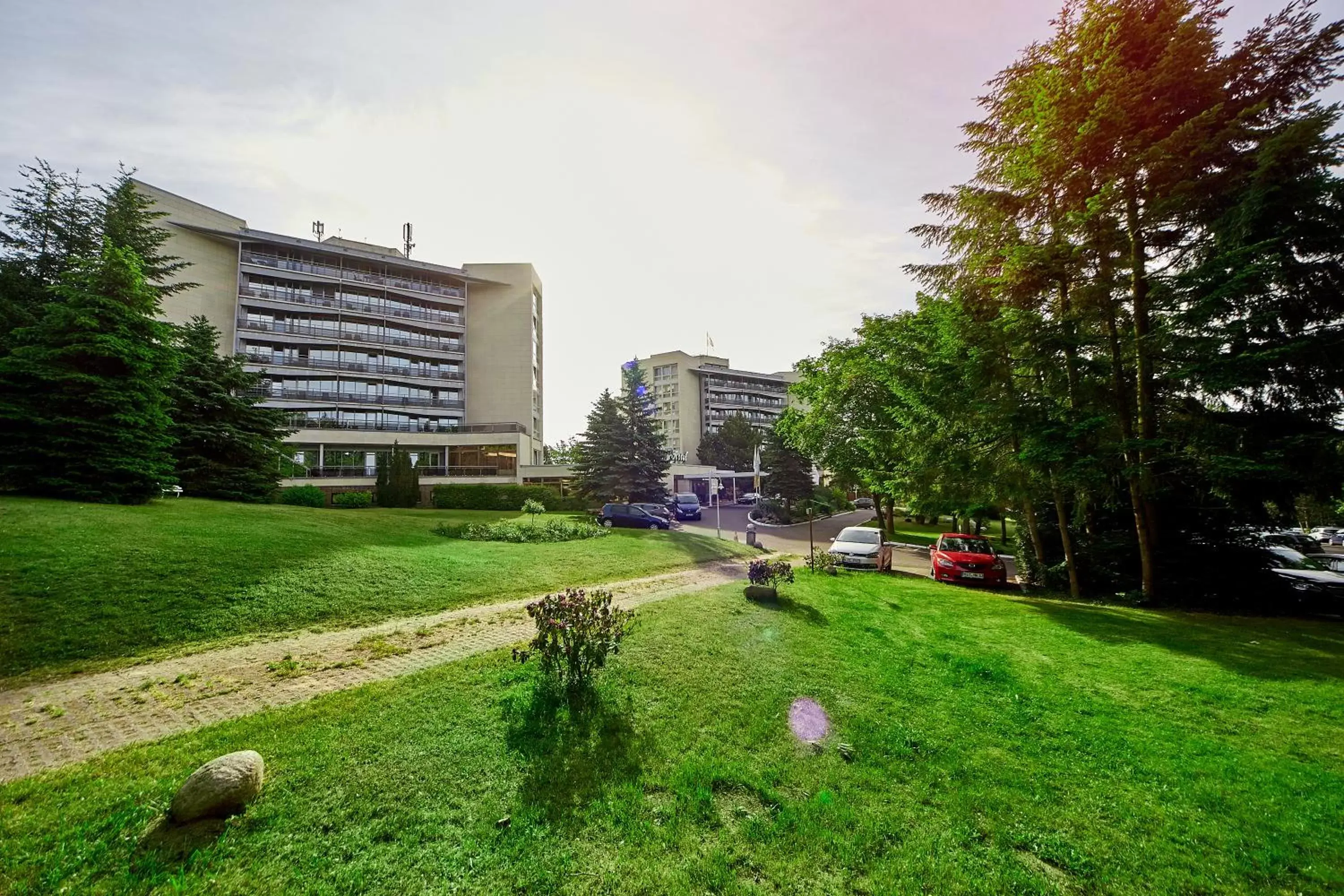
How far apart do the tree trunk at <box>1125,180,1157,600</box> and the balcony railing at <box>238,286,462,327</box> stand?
4929cm

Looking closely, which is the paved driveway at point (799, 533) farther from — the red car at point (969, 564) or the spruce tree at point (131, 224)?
the spruce tree at point (131, 224)

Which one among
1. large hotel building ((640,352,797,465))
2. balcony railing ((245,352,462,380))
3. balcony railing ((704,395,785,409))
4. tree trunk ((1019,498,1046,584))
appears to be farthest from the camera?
balcony railing ((704,395,785,409))

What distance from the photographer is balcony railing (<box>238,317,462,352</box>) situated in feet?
132

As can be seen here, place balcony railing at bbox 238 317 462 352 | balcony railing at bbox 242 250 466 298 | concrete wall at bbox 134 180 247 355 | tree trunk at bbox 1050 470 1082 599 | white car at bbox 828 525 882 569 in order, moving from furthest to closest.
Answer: balcony railing at bbox 242 250 466 298 < balcony railing at bbox 238 317 462 352 < concrete wall at bbox 134 180 247 355 < white car at bbox 828 525 882 569 < tree trunk at bbox 1050 470 1082 599

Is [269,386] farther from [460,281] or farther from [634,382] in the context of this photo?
[634,382]

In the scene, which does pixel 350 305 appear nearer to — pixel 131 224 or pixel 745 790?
pixel 131 224

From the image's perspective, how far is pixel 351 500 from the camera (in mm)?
29375

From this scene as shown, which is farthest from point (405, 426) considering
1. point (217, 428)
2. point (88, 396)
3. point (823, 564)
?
point (823, 564)

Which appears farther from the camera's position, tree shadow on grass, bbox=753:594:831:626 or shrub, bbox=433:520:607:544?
shrub, bbox=433:520:607:544

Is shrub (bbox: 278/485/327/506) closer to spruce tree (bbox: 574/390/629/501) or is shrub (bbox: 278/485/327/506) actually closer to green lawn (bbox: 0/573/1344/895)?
spruce tree (bbox: 574/390/629/501)

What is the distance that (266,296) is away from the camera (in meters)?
40.5

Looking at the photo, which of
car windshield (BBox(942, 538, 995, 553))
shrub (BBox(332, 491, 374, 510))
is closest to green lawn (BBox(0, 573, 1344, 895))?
car windshield (BBox(942, 538, 995, 553))

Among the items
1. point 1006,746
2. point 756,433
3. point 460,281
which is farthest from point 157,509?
point 756,433

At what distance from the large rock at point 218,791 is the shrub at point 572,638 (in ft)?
8.19
